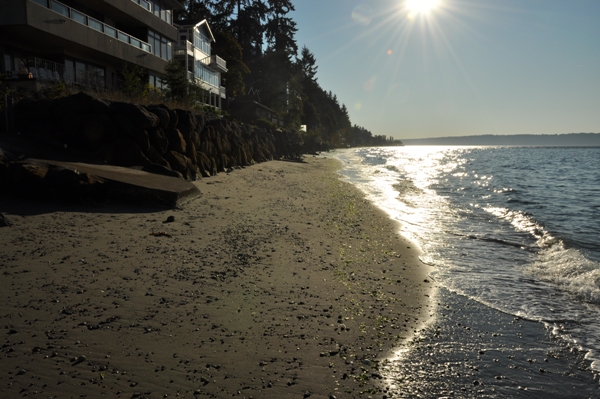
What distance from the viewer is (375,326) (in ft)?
18.5

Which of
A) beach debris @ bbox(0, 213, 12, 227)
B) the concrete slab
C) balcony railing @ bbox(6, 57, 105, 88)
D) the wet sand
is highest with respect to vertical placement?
balcony railing @ bbox(6, 57, 105, 88)

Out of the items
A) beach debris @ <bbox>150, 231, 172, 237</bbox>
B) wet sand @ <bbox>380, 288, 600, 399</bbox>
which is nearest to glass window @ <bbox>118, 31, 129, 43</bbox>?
beach debris @ <bbox>150, 231, 172, 237</bbox>

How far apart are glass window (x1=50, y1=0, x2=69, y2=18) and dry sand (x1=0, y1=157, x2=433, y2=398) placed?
52.4ft

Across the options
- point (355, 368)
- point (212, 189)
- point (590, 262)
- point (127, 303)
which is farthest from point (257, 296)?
point (212, 189)

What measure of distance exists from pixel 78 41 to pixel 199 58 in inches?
961

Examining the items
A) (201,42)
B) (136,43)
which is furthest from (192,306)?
(201,42)

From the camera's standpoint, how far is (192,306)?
5793 mm

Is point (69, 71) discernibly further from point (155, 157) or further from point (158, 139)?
point (155, 157)

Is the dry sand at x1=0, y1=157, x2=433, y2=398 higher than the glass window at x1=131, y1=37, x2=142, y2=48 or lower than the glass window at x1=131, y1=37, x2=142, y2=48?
lower

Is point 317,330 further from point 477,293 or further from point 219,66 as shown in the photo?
point 219,66

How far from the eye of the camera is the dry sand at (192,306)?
13.5 feet

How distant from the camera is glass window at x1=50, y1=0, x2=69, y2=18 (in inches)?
825

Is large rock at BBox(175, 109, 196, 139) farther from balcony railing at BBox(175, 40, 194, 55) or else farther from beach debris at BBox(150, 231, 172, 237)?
balcony railing at BBox(175, 40, 194, 55)

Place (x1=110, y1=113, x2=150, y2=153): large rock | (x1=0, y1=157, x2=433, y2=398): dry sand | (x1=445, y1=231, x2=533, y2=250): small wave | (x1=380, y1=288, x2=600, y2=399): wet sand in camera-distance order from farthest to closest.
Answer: (x1=110, y1=113, x2=150, y2=153): large rock
(x1=445, y1=231, x2=533, y2=250): small wave
(x1=380, y1=288, x2=600, y2=399): wet sand
(x1=0, y1=157, x2=433, y2=398): dry sand
